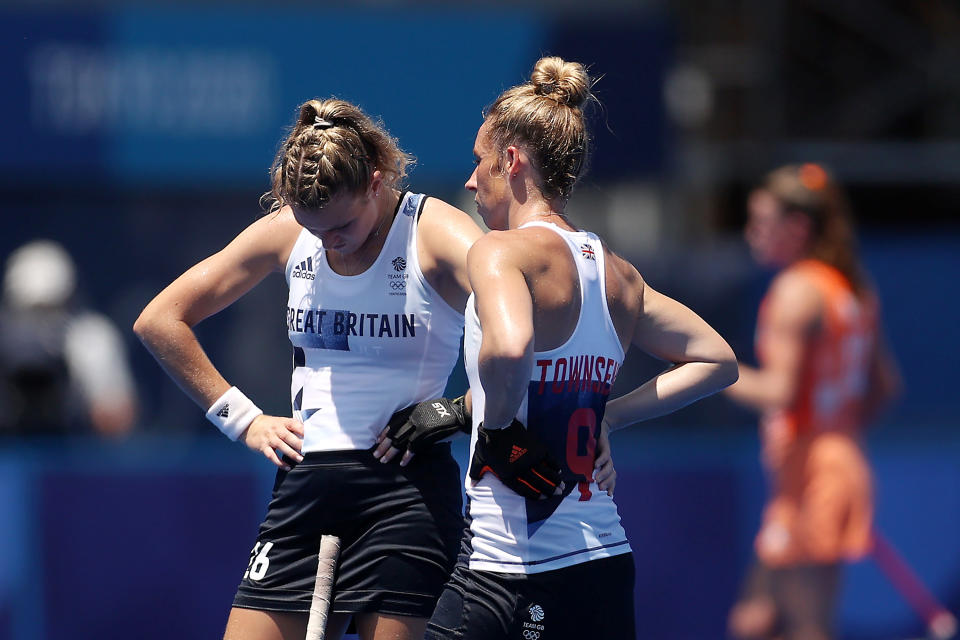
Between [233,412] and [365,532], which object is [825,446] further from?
[233,412]

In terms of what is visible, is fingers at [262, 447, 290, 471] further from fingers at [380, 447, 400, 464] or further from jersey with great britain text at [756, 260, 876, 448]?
jersey with great britain text at [756, 260, 876, 448]

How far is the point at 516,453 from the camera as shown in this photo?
9.19ft

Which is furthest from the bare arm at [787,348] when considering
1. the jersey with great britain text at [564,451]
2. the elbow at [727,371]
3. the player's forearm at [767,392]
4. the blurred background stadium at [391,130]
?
the jersey with great britain text at [564,451]

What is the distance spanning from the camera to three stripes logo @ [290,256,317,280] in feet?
11.2

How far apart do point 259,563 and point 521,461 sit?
3.13ft

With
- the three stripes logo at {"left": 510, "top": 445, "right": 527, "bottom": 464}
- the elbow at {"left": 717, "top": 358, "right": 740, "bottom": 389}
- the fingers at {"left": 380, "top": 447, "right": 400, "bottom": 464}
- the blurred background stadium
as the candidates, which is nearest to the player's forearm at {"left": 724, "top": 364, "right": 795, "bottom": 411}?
the blurred background stadium

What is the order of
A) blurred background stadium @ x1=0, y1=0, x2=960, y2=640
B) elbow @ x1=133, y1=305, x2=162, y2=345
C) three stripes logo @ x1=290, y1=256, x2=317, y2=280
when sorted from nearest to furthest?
three stripes logo @ x1=290, y1=256, x2=317, y2=280, elbow @ x1=133, y1=305, x2=162, y2=345, blurred background stadium @ x1=0, y1=0, x2=960, y2=640

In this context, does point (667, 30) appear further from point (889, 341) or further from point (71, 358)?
point (71, 358)

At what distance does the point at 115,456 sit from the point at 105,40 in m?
4.22

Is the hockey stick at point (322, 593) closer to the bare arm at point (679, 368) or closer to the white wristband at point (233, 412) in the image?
the white wristband at point (233, 412)

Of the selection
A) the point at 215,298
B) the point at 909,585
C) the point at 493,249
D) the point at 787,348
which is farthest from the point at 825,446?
the point at 493,249

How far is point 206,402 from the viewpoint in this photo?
142 inches

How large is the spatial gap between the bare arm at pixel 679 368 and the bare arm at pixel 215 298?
0.86 meters

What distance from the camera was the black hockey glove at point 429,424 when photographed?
321 centimetres
